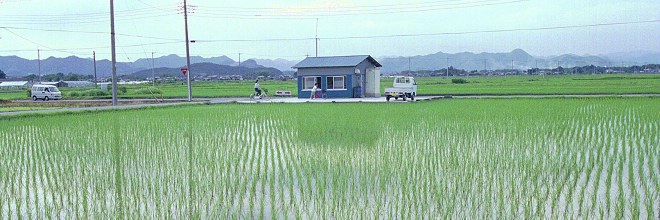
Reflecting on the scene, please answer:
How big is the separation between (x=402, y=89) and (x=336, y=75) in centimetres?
501

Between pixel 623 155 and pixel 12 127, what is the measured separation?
13.3 m

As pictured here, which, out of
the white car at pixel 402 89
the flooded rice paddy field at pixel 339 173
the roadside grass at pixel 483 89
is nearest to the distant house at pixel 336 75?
the white car at pixel 402 89

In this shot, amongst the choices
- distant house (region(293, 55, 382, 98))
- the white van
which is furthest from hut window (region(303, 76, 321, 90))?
the white van

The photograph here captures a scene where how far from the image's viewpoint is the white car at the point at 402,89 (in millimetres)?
27781

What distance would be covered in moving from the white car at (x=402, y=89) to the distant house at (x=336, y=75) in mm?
3527

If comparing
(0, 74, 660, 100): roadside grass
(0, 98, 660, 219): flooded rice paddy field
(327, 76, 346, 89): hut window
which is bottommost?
(0, 98, 660, 219): flooded rice paddy field

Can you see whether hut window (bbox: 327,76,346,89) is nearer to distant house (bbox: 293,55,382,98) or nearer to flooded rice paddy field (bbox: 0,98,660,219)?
distant house (bbox: 293,55,382,98)

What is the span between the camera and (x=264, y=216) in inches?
192

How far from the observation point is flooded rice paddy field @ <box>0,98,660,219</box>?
511cm

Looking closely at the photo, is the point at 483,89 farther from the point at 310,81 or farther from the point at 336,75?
the point at 310,81

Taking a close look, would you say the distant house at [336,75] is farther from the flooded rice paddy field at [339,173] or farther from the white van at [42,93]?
the flooded rice paddy field at [339,173]

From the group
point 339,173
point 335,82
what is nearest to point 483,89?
point 335,82

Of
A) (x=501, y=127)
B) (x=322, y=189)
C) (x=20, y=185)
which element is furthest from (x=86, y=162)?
(x=501, y=127)

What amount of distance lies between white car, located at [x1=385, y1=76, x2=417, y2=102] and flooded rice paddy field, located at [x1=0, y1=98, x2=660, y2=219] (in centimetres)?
1538
